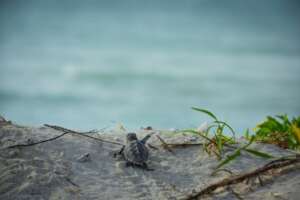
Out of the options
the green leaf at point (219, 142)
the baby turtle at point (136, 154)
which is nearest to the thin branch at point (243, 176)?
the green leaf at point (219, 142)

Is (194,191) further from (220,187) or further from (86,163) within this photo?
(86,163)

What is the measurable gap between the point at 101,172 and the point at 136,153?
25cm

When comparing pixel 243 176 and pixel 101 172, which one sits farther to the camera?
pixel 101 172

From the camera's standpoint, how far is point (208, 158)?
9.21ft

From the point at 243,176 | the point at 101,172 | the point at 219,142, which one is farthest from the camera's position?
the point at 219,142

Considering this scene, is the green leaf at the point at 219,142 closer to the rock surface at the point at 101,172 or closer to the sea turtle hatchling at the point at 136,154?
the rock surface at the point at 101,172

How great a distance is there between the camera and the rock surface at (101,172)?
2.39m

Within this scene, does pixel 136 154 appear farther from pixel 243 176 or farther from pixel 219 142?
pixel 243 176

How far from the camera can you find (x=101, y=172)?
8.61 ft

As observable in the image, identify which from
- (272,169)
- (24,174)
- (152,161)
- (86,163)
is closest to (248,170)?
(272,169)

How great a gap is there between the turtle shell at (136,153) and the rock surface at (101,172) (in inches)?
2.3

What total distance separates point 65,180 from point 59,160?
22 cm

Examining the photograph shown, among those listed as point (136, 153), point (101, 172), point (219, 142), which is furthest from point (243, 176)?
point (101, 172)

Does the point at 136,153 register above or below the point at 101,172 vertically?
above
